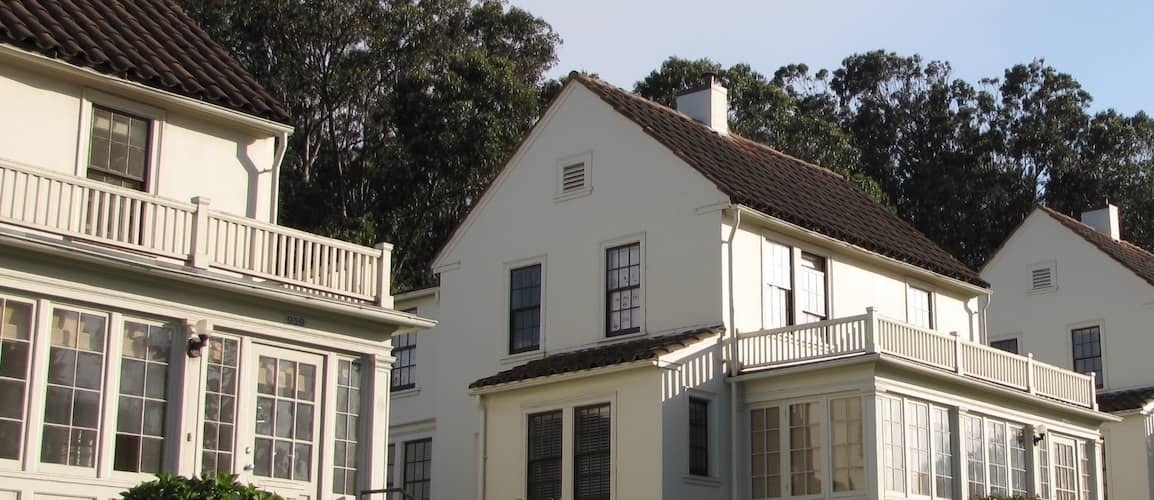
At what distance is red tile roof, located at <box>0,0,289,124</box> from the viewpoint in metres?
21.2

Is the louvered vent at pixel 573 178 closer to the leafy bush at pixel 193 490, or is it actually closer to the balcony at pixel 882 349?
the balcony at pixel 882 349

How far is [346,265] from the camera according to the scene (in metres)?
22.2

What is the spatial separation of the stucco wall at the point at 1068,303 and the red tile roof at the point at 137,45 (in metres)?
26.9

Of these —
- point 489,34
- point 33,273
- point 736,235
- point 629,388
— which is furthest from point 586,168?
point 489,34

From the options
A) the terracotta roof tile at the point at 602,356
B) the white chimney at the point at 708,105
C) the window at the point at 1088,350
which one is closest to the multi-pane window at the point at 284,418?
the terracotta roof tile at the point at 602,356

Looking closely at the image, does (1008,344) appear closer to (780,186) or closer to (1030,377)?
(1030,377)

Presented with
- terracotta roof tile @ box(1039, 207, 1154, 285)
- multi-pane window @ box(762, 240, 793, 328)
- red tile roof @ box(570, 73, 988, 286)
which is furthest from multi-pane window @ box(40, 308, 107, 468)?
terracotta roof tile @ box(1039, 207, 1154, 285)

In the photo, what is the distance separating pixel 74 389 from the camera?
18844 millimetres

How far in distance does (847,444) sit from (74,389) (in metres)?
13.6

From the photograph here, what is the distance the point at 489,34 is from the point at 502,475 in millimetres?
30394

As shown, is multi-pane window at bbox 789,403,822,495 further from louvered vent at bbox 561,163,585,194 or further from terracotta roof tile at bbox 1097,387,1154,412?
terracotta roof tile at bbox 1097,387,1154,412

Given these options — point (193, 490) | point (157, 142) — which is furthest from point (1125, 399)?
point (193, 490)

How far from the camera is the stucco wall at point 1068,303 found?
4231 centimetres

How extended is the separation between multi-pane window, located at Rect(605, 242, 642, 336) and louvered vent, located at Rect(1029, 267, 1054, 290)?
1776 centimetres
